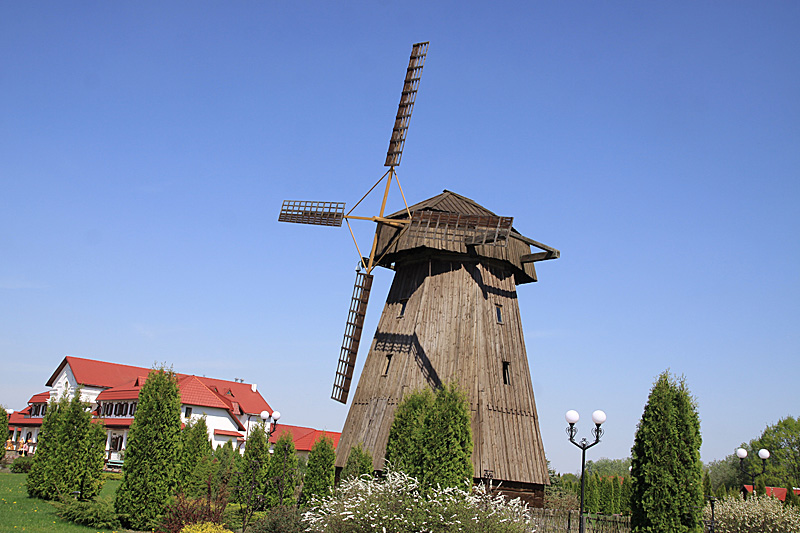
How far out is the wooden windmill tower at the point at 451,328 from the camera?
16.3 meters

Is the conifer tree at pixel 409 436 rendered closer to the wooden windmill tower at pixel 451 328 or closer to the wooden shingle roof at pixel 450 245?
A: the wooden windmill tower at pixel 451 328

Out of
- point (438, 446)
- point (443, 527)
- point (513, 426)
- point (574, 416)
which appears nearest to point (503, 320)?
point (513, 426)

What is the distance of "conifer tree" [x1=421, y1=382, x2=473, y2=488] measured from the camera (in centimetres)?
1121

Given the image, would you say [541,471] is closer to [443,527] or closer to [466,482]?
[466,482]

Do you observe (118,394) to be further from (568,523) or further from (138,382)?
(568,523)

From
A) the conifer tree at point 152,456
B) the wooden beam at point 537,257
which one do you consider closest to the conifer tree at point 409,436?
the conifer tree at point 152,456

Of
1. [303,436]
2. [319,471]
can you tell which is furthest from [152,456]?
[303,436]

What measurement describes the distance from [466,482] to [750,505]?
27.3ft

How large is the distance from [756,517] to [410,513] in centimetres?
1022

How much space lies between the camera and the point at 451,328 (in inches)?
675

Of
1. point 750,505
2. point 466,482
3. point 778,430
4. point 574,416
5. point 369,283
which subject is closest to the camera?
point 466,482

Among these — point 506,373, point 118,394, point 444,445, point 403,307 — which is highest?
point 403,307

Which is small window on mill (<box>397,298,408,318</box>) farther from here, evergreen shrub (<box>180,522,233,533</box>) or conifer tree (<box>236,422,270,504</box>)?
evergreen shrub (<box>180,522,233,533</box>)

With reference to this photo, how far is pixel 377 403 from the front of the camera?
17391 mm
